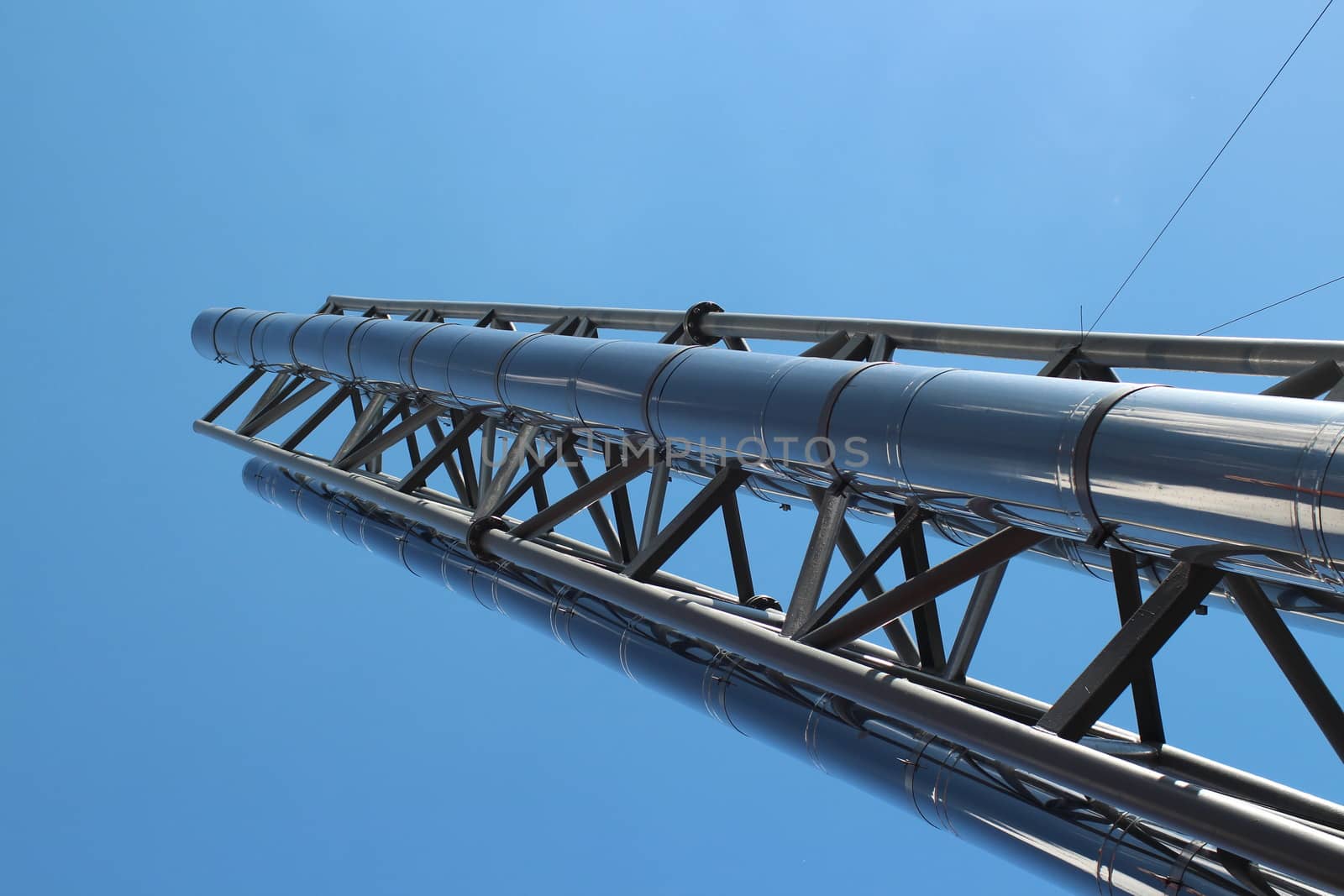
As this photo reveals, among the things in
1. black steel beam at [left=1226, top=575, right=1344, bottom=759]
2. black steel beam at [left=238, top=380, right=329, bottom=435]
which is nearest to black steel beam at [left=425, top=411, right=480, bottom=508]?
black steel beam at [left=238, top=380, right=329, bottom=435]

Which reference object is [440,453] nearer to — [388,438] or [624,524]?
[388,438]

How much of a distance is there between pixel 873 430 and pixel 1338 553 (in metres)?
2.84

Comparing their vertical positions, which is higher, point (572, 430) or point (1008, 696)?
point (572, 430)

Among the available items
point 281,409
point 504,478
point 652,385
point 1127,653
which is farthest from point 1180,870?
point 281,409

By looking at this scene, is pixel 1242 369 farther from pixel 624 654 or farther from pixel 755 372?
pixel 624 654

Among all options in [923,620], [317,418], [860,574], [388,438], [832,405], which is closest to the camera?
[832,405]

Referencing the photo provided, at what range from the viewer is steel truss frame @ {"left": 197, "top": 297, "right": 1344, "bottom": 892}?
17.0ft

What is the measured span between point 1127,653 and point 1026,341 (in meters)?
3.08

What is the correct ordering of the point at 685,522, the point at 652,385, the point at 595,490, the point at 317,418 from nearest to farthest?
the point at 685,522 < the point at 652,385 < the point at 595,490 < the point at 317,418

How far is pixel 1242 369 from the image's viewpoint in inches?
262

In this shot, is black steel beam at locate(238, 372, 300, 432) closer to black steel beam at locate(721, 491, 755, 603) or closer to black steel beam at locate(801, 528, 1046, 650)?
black steel beam at locate(721, 491, 755, 603)

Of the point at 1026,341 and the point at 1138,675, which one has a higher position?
the point at 1026,341

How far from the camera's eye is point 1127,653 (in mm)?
5492

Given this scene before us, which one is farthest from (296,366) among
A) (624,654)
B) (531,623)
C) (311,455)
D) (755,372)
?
(755,372)
